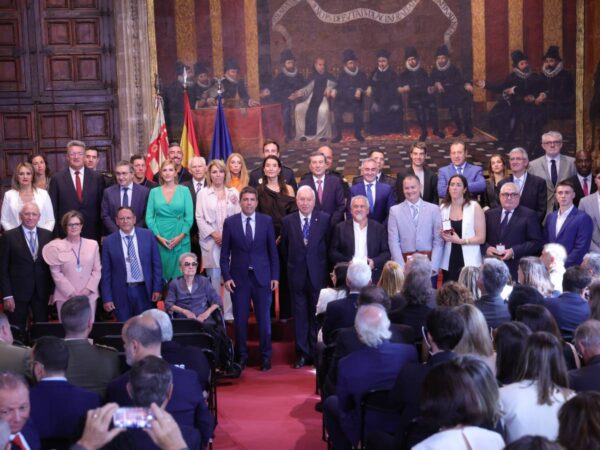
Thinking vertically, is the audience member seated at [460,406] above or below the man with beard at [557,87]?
below

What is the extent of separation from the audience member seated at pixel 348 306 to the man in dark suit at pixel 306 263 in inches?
91.8

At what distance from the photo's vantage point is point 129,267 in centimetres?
970

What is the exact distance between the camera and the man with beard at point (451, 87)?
14.0 m

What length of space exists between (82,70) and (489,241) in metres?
7.04

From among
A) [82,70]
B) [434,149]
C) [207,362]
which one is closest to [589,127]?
→ [434,149]

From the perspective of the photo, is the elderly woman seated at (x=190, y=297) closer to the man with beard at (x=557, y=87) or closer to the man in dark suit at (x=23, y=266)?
the man in dark suit at (x=23, y=266)

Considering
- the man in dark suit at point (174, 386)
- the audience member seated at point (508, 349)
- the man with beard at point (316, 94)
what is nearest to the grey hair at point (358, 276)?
the man in dark suit at point (174, 386)

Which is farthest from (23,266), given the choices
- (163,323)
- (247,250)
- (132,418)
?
(132,418)

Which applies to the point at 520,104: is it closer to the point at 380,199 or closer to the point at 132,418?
the point at 380,199

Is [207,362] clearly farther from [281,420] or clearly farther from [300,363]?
[300,363]

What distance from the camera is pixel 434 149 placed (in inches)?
552

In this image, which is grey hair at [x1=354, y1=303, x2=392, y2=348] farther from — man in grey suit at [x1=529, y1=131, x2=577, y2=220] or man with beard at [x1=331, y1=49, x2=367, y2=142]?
man with beard at [x1=331, y1=49, x2=367, y2=142]

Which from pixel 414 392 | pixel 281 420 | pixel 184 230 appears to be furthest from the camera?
pixel 184 230

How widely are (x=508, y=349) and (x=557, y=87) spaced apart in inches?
389
